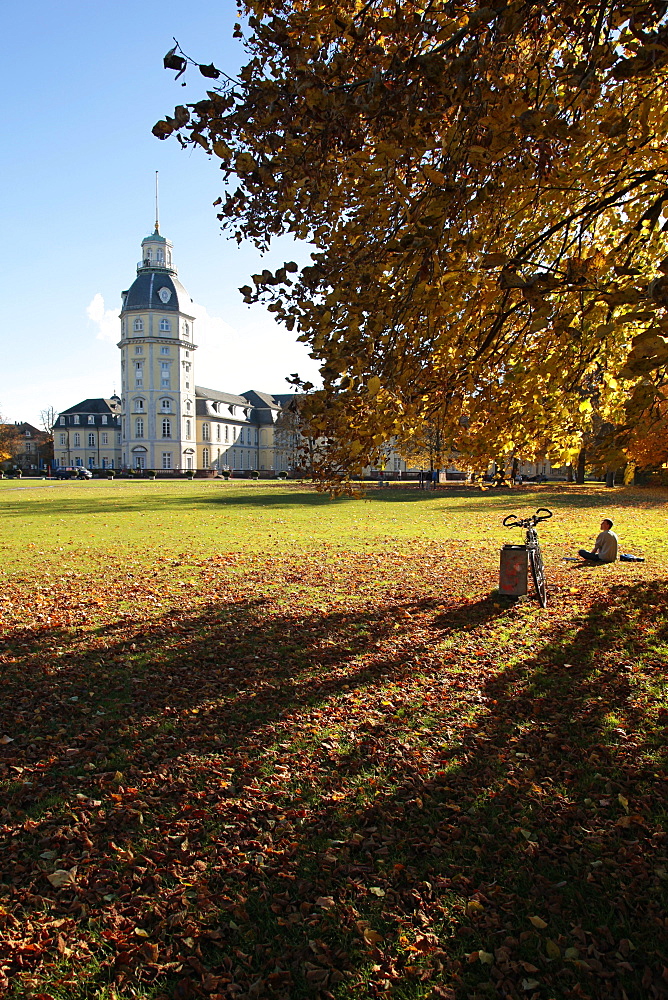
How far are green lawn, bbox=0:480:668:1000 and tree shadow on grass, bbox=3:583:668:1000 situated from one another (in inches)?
0.6

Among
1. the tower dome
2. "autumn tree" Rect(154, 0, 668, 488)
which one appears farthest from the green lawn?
the tower dome

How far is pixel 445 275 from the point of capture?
549 cm

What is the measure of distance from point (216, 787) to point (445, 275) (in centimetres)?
457

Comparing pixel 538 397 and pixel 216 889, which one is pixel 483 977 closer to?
pixel 216 889

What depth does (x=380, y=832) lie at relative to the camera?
147 inches

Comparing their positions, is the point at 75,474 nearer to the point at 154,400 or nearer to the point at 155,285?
the point at 154,400

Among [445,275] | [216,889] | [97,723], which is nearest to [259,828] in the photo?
[216,889]

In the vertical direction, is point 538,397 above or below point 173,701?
above

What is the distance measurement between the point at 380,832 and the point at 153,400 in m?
95.3

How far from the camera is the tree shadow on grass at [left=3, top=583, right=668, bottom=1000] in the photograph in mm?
2801

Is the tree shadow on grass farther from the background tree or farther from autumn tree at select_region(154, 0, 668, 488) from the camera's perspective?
the background tree

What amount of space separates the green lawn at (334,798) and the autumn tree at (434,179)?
2494 mm

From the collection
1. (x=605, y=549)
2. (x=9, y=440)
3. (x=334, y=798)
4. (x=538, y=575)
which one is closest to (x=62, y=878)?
(x=334, y=798)

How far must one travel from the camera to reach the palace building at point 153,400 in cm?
9256
